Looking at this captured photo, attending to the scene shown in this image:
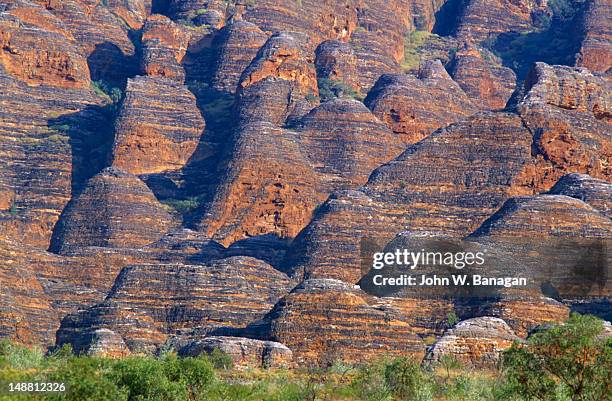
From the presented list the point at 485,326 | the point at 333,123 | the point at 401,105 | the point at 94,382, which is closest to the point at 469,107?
the point at 401,105

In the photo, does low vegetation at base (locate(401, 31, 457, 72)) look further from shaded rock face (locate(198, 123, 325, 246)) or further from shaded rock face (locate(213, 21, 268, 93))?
shaded rock face (locate(198, 123, 325, 246))

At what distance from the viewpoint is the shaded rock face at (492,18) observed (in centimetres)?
15938

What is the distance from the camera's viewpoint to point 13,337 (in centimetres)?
9181

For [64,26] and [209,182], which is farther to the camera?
[64,26]

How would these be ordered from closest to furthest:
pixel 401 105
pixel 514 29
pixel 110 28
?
pixel 401 105
pixel 110 28
pixel 514 29

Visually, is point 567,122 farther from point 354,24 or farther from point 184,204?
point 354,24

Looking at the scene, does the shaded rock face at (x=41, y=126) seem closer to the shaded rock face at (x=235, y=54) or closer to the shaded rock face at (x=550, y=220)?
the shaded rock face at (x=235, y=54)

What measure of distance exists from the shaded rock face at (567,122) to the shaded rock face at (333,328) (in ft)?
71.0

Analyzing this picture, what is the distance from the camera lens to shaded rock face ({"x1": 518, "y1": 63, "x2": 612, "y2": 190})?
109500 mm

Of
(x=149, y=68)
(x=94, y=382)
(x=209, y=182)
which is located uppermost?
(x=149, y=68)

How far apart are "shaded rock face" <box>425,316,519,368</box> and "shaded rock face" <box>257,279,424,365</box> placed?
1.64 m

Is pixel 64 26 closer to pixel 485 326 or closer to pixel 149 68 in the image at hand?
pixel 149 68

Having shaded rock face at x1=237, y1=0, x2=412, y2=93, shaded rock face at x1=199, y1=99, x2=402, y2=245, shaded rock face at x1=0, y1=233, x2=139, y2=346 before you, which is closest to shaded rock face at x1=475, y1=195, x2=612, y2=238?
shaded rock face at x1=199, y1=99, x2=402, y2=245

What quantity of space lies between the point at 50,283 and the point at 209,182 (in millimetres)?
20363
